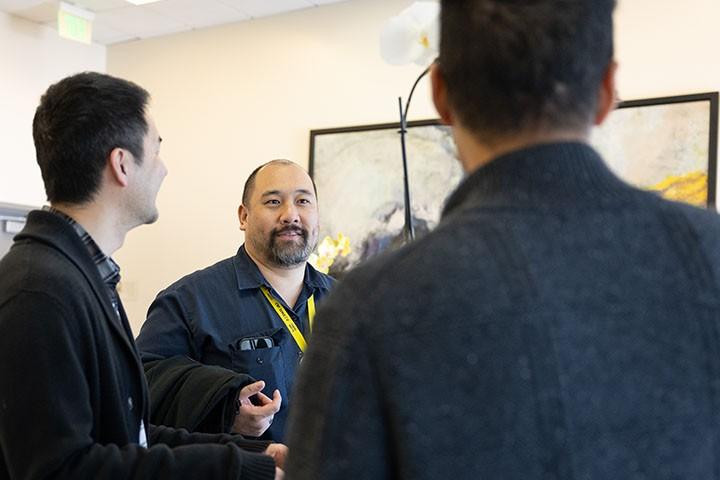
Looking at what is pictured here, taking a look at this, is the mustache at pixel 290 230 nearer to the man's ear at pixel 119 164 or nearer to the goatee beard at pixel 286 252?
the goatee beard at pixel 286 252

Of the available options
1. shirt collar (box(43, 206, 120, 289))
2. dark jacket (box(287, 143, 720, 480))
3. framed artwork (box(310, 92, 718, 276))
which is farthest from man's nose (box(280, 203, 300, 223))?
dark jacket (box(287, 143, 720, 480))

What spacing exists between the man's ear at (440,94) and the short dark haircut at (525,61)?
0.7 inches

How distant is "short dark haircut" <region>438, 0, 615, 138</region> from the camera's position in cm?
66

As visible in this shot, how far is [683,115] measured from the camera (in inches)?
133

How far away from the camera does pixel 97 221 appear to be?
1346mm

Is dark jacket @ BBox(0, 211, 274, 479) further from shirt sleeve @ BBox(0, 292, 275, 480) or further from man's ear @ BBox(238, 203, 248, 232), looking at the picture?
man's ear @ BBox(238, 203, 248, 232)

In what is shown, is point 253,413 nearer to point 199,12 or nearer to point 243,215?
point 243,215

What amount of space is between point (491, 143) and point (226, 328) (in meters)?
1.50

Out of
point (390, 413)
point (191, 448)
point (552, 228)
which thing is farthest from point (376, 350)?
point (191, 448)

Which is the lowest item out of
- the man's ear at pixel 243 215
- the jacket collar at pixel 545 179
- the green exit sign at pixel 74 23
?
the man's ear at pixel 243 215

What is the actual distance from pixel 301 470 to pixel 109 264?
0.83 meters

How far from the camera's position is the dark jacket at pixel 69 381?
110cm

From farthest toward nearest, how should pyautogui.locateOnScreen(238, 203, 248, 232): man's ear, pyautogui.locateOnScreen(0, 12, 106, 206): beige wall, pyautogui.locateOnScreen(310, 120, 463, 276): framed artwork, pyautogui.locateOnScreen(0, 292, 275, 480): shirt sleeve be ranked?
pyautogui.locateOnScreen(0, 12, 106, 206): beige wall → pyautogui.locateOnScreen(310, 120, 463, 276): framed artwork → pyautogui.locateOnScreen(238, 203, 248, 232): man's ear → pyautogui.locateOnScreen(0, 292, 275, 480): shirt sleeve

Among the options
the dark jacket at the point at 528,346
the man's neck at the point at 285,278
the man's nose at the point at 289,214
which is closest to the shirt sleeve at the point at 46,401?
the dark jacket at the point at 528,346
